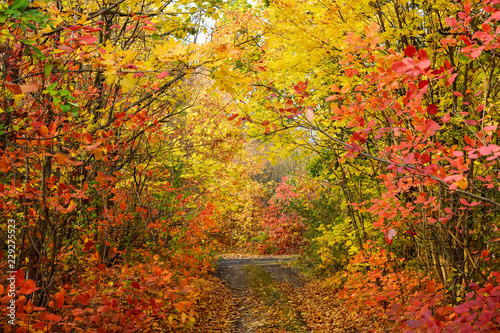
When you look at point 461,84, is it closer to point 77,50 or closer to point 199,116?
point 77,50

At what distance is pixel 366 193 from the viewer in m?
6.43

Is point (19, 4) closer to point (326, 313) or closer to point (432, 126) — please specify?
point (432, 126)

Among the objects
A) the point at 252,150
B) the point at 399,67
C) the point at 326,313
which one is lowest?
the point at 326,313

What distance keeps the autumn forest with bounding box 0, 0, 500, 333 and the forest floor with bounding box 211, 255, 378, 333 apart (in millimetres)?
63

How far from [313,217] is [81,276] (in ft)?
23.2

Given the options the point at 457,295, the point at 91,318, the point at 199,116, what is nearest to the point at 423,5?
the point at 457,295

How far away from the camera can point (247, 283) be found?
10.1m

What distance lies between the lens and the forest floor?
5859mm

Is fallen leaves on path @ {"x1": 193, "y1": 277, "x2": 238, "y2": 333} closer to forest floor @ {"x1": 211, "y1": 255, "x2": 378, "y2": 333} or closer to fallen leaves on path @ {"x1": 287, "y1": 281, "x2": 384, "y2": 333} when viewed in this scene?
forest floor @ {"x1": 211, "y1": 255, "x2": 378, "y2": 333}

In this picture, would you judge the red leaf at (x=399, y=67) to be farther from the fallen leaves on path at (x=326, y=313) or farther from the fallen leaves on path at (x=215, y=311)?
the fallen leaves on path at (x=215, y=311)

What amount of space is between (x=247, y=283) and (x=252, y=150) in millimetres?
6660

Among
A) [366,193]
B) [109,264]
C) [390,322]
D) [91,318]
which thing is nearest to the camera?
[91,318]

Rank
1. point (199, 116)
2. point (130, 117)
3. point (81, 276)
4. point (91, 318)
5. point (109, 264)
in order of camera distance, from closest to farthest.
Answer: point (91, 318) < point (130, 117) < point (81, 276) < point (109, 264) < point (199, 116)

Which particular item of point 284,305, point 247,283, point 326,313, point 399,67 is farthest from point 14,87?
point 247,283
